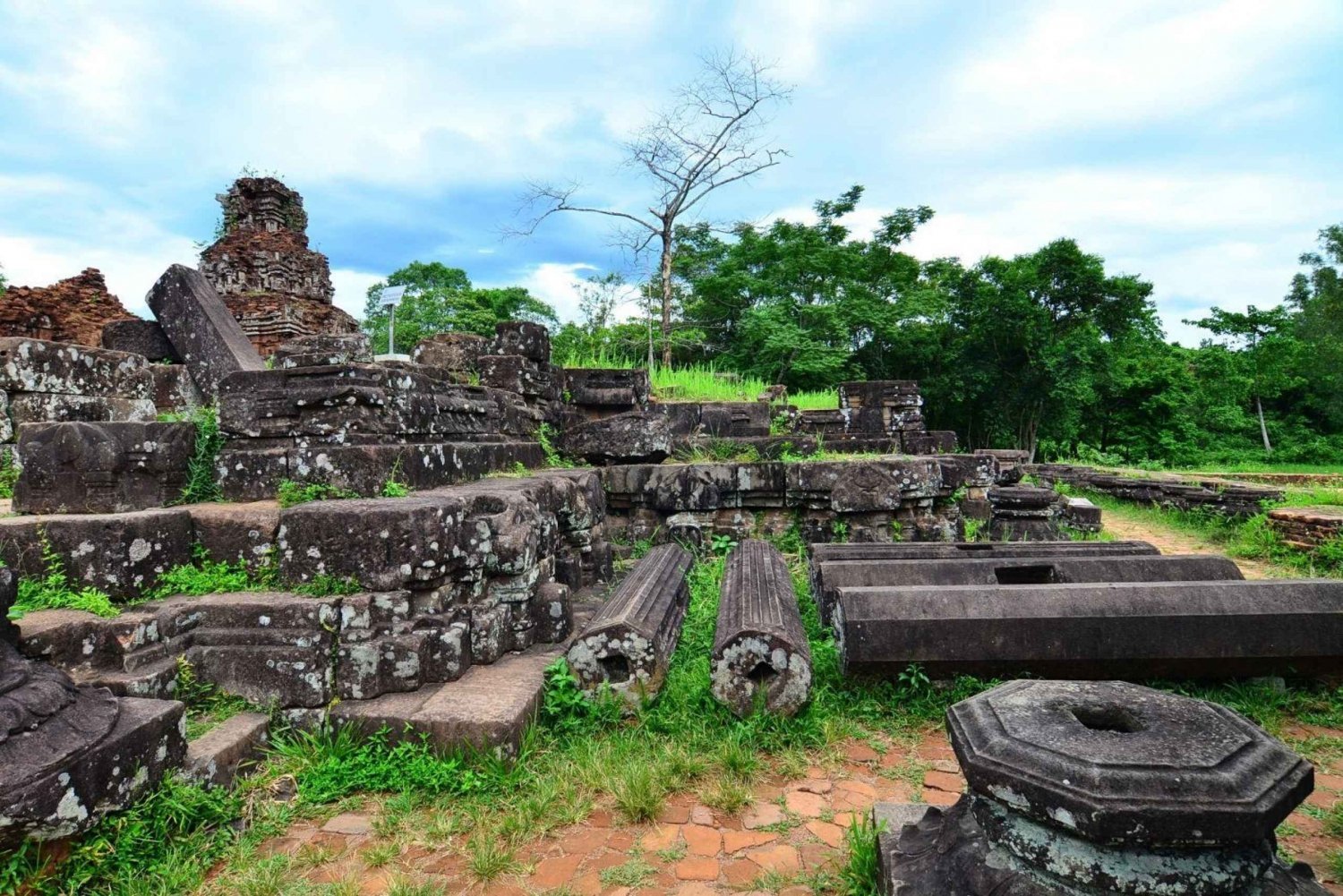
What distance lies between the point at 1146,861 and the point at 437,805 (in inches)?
89.2

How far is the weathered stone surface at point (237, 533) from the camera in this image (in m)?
3.08

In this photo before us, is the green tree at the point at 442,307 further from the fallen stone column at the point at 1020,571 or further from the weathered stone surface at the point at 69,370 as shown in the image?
the fallen stone column at the point at 1020,571

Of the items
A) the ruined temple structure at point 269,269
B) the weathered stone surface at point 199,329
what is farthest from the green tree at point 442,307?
the weathered stone surface at point 199,329

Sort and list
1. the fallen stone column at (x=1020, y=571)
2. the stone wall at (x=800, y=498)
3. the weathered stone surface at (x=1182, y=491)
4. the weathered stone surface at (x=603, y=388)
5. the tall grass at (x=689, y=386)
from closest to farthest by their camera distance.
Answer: the fallen stone column at (x=1020, y=571) < the stone wall at (x=800, y=498) < the weathered stone surface at (x=603, y=388) < the weathered stone surface at (x=1182, y=491) < the tall grass at (x=689, y=386)

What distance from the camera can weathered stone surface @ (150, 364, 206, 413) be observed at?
20.2ft

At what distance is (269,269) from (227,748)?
1541 cm

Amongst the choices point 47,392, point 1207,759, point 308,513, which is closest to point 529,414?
point 308,513

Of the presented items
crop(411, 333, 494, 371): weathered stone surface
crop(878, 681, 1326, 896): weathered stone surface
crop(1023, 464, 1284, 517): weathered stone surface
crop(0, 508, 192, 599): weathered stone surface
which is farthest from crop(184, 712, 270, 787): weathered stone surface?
crop(1023, 464, 1284, 517): weathered stone surface

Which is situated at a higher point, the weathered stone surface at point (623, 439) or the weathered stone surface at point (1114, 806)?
the weathered stone surface at point (623, 439)

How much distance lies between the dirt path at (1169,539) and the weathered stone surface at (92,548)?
8237 mm

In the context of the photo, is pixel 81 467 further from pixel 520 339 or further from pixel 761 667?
pixel 520 339

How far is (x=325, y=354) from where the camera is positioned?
13.0 feet

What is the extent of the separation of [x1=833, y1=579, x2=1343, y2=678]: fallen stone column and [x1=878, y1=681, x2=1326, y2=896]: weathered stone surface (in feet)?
4.74

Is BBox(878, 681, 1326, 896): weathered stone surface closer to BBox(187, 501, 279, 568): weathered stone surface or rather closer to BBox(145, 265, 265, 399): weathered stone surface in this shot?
BBox(187, 501, 279, 568): weathered stone surface
